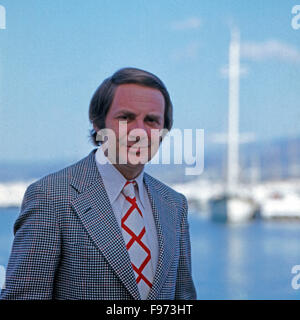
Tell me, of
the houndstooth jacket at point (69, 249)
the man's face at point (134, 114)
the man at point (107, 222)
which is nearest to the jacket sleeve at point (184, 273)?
the man at point (107, 222)

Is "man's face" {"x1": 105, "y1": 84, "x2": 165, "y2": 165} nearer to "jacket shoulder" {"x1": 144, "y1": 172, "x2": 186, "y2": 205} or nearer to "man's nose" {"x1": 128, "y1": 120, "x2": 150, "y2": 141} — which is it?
"man's nose" {"x1": 128, "y1": 120, "x2": 150, "y2": 141}

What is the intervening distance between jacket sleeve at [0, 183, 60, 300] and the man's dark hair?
217mm

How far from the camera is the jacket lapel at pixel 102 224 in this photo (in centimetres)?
100

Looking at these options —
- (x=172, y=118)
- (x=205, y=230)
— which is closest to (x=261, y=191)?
(x=205, y=230)

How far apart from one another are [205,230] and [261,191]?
2677 millimetres

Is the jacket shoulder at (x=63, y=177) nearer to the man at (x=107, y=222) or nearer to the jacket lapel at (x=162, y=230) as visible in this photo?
the man at (x=107, y=222)

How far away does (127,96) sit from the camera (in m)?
1.06

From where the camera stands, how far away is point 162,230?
1108mm

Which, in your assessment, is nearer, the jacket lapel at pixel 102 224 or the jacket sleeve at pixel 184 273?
the jacket lapel at pixel 102 224

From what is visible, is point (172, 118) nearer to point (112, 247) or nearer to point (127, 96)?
point (127, 96)

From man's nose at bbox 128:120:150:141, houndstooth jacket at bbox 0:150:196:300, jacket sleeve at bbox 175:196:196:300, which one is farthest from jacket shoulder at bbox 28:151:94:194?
jacket sleeve at bbox 175:196:196:300

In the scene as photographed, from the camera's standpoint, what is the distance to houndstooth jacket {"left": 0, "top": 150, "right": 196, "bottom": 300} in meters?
0.98

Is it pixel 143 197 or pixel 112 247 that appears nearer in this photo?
pixel 112 247

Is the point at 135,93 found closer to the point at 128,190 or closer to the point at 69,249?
the point at 128,190
